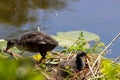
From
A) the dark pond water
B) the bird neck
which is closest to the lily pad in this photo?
the dark pond water

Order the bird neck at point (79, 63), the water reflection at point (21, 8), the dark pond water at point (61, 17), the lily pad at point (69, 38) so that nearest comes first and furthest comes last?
the bird neck at point (79, 63), the lily pad at point (69, 38), the dark pond water at point (61, 17), the water reflection at point (21, 8)

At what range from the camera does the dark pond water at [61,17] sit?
9.24 ft

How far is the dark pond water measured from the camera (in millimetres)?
2816

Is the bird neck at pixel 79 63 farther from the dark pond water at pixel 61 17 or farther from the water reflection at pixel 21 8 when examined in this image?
the water reflection at pixel 21 8

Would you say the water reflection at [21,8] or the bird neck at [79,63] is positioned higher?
the bird neck at [79,63]

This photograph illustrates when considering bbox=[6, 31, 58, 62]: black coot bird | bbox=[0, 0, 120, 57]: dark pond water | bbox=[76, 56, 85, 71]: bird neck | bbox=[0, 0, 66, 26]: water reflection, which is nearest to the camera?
bbox=[76, 56, 85, 71]: bird neck

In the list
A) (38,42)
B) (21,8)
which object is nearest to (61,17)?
(21,8)

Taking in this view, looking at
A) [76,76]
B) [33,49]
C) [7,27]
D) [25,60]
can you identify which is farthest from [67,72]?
[7,27]

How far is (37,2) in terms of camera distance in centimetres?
362

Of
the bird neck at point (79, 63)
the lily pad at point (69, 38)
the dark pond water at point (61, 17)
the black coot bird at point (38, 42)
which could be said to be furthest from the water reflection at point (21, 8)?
the bird neck at point (79, 63)

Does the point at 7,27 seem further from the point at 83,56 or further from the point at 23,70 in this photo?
the point at 23,70

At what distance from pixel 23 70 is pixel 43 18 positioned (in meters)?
2.82

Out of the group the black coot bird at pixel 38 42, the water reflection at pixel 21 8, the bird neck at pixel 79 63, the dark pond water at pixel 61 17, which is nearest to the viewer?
the bird neck at pixel 79 63

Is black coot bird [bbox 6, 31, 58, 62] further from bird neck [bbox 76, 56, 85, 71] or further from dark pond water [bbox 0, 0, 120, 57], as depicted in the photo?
dark pond water [bbox 0, 0, 120, 57]
